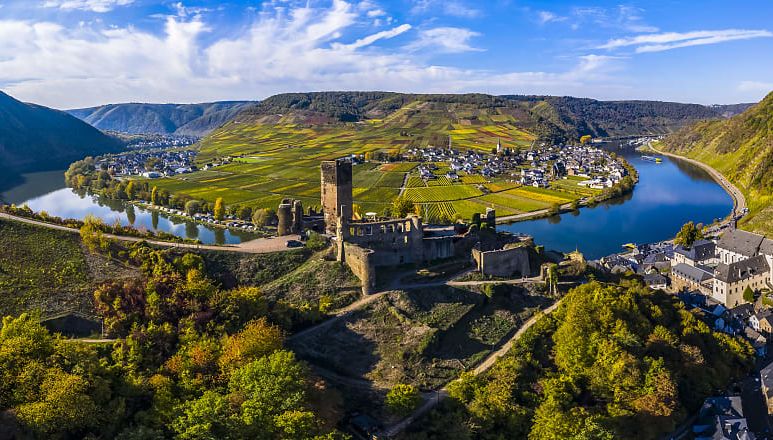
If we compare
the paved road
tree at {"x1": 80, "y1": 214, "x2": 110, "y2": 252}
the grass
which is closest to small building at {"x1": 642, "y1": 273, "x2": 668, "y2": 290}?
the grass

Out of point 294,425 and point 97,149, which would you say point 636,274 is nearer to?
point 294,425

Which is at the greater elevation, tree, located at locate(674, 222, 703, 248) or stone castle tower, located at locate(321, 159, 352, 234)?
stone castle tower, located at locate(321, 159, 352, 234)

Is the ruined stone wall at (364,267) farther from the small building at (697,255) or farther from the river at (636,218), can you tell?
the small building at (697,255)

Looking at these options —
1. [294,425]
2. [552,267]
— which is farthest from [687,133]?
[294,425]

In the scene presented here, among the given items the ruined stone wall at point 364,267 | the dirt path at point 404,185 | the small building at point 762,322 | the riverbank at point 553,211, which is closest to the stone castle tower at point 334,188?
the ruined stone wall at point 364,267

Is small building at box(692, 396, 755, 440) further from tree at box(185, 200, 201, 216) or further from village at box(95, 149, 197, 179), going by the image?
village at box(95, 149, 197, 179)

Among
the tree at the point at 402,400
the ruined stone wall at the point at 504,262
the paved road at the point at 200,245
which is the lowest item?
the tree at the point at 402,400
